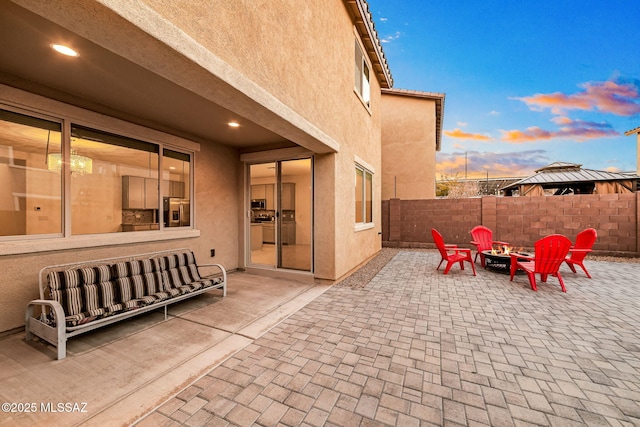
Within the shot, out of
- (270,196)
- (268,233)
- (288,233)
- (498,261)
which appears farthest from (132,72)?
(498,261)

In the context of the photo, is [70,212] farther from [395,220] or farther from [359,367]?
[395,220]

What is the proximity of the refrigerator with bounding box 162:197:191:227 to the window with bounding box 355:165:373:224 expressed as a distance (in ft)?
14.2

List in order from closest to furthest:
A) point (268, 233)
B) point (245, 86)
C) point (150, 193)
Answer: point (245, 86) < point (150, 193) < point (268, 233)

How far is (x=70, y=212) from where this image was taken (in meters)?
3.62

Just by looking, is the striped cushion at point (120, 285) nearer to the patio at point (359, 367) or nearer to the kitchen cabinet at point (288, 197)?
the patio at point (359, 367)

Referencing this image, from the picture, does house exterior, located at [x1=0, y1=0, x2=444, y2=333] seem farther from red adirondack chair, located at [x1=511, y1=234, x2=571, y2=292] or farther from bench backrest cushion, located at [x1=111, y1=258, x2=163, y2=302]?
red adirondack chair, located at [x1=511, y1=234, x2=571, y2=292]

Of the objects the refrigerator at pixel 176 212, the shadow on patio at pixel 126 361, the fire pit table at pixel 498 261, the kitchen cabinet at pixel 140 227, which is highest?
the refrigerator at pixel 176 212

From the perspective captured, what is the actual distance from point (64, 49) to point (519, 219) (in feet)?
39.4

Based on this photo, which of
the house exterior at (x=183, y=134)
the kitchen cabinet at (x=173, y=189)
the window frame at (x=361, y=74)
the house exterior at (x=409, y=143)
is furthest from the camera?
the house exterior at (x=409, y=143)

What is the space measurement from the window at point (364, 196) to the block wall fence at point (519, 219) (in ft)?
9.03

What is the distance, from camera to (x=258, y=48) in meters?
2.98

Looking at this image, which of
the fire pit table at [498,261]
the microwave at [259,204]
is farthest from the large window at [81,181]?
the fire pit table at [498,261]

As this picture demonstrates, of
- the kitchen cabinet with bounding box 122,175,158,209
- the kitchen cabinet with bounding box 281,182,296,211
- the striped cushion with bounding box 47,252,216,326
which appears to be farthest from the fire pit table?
the kitchen cabinet with bounding box 122,175,158,209

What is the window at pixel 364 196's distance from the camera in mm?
7355
